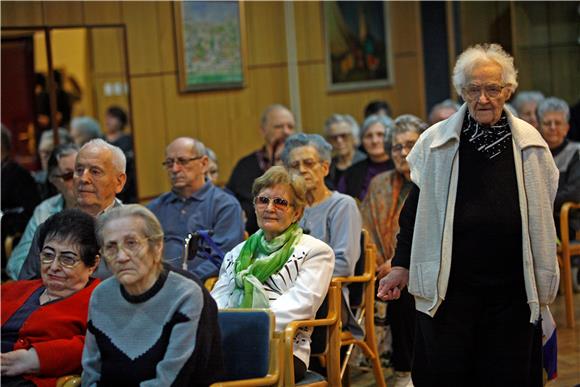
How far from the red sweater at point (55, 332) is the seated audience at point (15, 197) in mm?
2905

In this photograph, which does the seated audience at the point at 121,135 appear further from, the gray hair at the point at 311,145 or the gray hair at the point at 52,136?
the gray hair at the point at 311,145

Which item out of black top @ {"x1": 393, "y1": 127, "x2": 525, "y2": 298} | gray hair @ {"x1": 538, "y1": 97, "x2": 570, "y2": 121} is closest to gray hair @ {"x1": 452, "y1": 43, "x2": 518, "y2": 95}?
black top @ {"x1": 393, "y1": 127, "x2": 525, "y2": 298}

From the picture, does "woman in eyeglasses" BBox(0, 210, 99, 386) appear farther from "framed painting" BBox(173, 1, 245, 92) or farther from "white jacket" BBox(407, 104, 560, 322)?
"framed painting" BBox(173, 1, 245, 92)

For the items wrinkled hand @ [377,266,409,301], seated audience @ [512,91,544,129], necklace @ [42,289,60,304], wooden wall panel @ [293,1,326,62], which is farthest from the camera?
wooden wall panel @ [293,1,326,62]

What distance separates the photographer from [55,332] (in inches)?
137

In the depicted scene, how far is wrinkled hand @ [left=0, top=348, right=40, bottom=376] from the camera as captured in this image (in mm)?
3373

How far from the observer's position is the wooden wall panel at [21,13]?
23.4 feet

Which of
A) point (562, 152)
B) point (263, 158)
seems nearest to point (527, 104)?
point (562, 152)

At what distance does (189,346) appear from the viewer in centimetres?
298

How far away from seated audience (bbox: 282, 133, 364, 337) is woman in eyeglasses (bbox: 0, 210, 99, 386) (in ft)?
4.30

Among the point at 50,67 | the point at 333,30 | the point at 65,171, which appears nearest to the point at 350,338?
the point at 65,171

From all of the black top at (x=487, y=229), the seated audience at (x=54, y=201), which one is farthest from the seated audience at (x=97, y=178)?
the black top at (x=487, y=229)

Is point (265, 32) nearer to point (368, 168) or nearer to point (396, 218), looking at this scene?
point (368, 168)

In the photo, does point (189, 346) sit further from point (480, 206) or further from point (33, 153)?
point (33, 153)
